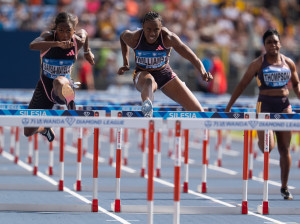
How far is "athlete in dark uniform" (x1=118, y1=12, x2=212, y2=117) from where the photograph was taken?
9.17m

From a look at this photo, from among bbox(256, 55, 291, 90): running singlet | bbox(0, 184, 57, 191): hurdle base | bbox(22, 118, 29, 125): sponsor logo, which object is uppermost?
bbox(256, 55, 291, 90): running singlet

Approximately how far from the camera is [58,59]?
375 inches

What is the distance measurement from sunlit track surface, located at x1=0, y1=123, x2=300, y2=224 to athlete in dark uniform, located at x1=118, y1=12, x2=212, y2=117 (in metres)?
1.46

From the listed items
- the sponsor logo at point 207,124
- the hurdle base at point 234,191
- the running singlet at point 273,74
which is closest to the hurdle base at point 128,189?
the hurdle base at point 234,191

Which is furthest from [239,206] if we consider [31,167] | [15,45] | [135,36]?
[15,45]

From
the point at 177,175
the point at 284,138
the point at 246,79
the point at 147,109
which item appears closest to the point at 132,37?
the point at 147,109

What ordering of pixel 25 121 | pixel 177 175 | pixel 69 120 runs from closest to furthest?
pixel 177 175
pixel 25 121
pixel 69 120

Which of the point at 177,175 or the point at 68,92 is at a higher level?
the point at 68,92

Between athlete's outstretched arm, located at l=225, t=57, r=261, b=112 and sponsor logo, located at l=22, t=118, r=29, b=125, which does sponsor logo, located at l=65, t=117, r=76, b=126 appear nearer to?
sponsor logo, located at l=22, t=118, r=29, b=125

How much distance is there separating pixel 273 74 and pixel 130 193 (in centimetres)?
269

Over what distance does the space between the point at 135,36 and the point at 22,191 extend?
3061mm

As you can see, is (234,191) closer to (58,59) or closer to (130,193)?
(130,193)

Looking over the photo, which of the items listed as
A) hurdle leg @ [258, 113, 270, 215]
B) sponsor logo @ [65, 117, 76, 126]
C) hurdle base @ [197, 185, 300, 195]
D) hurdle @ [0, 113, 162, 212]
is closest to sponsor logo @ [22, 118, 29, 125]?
hurdle @ [0, 113, 162, 212]

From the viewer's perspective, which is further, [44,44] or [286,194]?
[286,194]
